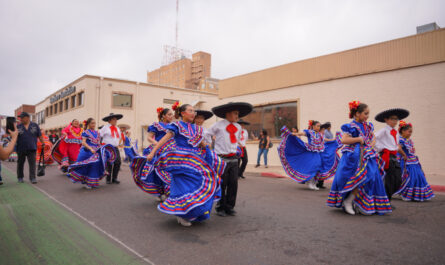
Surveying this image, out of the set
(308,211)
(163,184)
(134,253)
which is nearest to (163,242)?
(134,253)

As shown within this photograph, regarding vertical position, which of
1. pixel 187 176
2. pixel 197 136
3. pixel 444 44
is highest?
pixel 444 44

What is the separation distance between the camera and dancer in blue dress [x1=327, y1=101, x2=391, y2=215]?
16.1 feet

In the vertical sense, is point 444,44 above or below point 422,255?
above

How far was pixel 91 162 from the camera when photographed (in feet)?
24.9

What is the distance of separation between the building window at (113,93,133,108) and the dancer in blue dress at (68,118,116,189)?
2162 centimetres

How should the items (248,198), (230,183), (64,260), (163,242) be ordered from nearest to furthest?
1. (64,260)
2. (163,242)
3. (230,183)
4. (248,198)

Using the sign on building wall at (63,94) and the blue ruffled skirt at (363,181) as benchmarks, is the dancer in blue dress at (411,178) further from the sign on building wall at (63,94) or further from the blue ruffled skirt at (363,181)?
the sign on building wall at (63,94)

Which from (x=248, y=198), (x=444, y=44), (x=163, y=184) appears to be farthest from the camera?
(x=444, y=44)

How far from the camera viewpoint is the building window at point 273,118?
15.2 metres

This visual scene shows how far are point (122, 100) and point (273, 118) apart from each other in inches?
715

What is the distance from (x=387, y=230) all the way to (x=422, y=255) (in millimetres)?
928

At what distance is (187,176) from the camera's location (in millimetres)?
4262

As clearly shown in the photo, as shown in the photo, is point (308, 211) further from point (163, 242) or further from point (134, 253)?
point (134, 253)

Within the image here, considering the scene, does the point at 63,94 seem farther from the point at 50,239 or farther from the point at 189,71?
the point at 189,71
